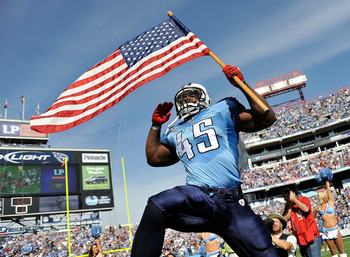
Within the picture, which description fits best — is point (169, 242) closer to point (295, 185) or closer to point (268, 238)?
point (295, 185)

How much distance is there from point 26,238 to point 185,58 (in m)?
27.6

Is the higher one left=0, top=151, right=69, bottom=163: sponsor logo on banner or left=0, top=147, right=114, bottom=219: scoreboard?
left=0, top=151, right=69, bottom=163: sponsor logo on banner

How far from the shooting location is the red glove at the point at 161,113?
9.37ft

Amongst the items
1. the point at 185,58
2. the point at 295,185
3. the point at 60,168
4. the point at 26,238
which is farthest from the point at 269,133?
the point at 185,58

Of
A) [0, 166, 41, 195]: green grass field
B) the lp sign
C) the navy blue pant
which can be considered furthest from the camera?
the lp sign

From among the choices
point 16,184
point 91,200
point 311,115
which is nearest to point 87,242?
point 91,200

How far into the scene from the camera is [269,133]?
46125 mm

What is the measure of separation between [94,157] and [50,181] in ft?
13.9

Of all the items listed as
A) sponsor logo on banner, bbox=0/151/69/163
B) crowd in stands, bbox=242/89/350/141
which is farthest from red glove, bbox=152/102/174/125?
crowd in stands, bbox=242/89/350/141

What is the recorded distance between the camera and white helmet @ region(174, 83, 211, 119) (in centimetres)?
271

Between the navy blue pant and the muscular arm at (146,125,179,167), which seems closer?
the navy blue pant

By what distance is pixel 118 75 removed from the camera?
4.88 metres

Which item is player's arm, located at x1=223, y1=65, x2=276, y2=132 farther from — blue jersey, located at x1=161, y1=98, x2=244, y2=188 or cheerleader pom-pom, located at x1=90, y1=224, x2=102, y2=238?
cheerleader pom-pom, located at x1=90, y1=224, x2=102, y2=238

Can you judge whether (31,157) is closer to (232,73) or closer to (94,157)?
(94,157)
